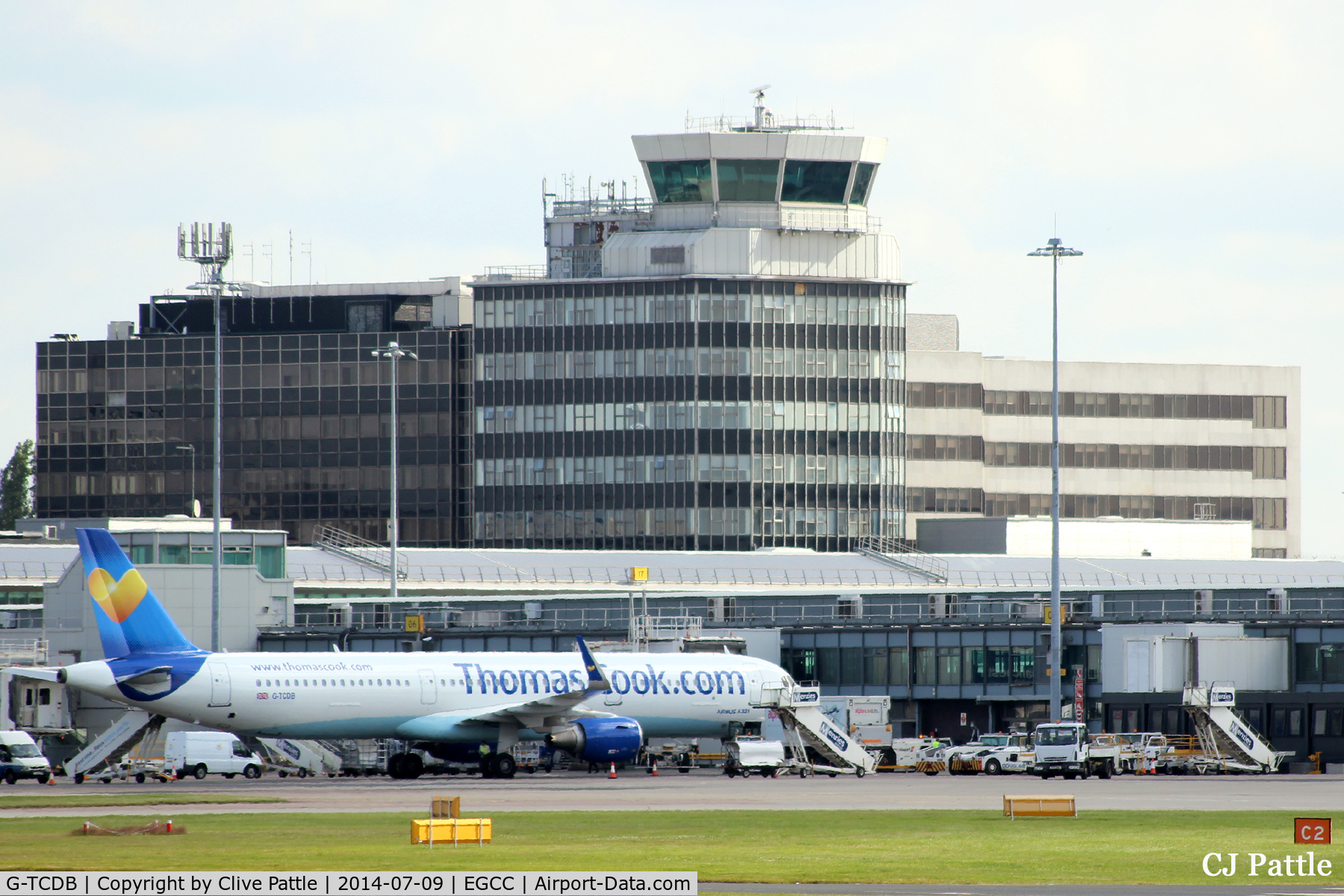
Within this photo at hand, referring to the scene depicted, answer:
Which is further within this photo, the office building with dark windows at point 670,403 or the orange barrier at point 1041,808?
the office building with dark windows at point 670,403

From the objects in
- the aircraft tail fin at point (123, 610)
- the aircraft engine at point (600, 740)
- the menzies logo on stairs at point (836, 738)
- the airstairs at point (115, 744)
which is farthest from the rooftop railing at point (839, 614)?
the aircraft tail fin at point (123, 610)

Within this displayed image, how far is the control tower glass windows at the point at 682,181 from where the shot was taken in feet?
536

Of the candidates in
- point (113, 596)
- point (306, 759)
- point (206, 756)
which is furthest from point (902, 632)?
point (113, 596)

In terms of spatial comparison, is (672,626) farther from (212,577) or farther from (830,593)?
(212,577)

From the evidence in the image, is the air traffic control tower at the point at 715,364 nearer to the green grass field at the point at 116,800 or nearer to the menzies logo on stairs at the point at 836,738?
the menzies logo on stairs at the point at 836,738

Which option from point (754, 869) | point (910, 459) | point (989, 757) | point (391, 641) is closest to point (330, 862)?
point (754, 869)

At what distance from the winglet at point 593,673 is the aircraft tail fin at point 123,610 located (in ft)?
44.9

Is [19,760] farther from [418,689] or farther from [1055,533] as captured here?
[1055,533]

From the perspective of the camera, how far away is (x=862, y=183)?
547ft

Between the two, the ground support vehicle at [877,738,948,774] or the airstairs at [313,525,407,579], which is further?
the airstairs at [313,525,407,579]

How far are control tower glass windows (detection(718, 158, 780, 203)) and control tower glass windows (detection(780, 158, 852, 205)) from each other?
938mm

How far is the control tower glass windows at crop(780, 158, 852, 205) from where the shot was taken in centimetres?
16362

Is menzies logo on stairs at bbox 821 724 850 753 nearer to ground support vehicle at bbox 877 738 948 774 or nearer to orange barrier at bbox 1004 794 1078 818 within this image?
ground support vehicle at bbox 877 738 948 774

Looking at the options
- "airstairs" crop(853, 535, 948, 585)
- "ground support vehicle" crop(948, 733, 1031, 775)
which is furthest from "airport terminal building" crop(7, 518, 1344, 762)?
"airstairs" crop(853, 535, 948, 585)
